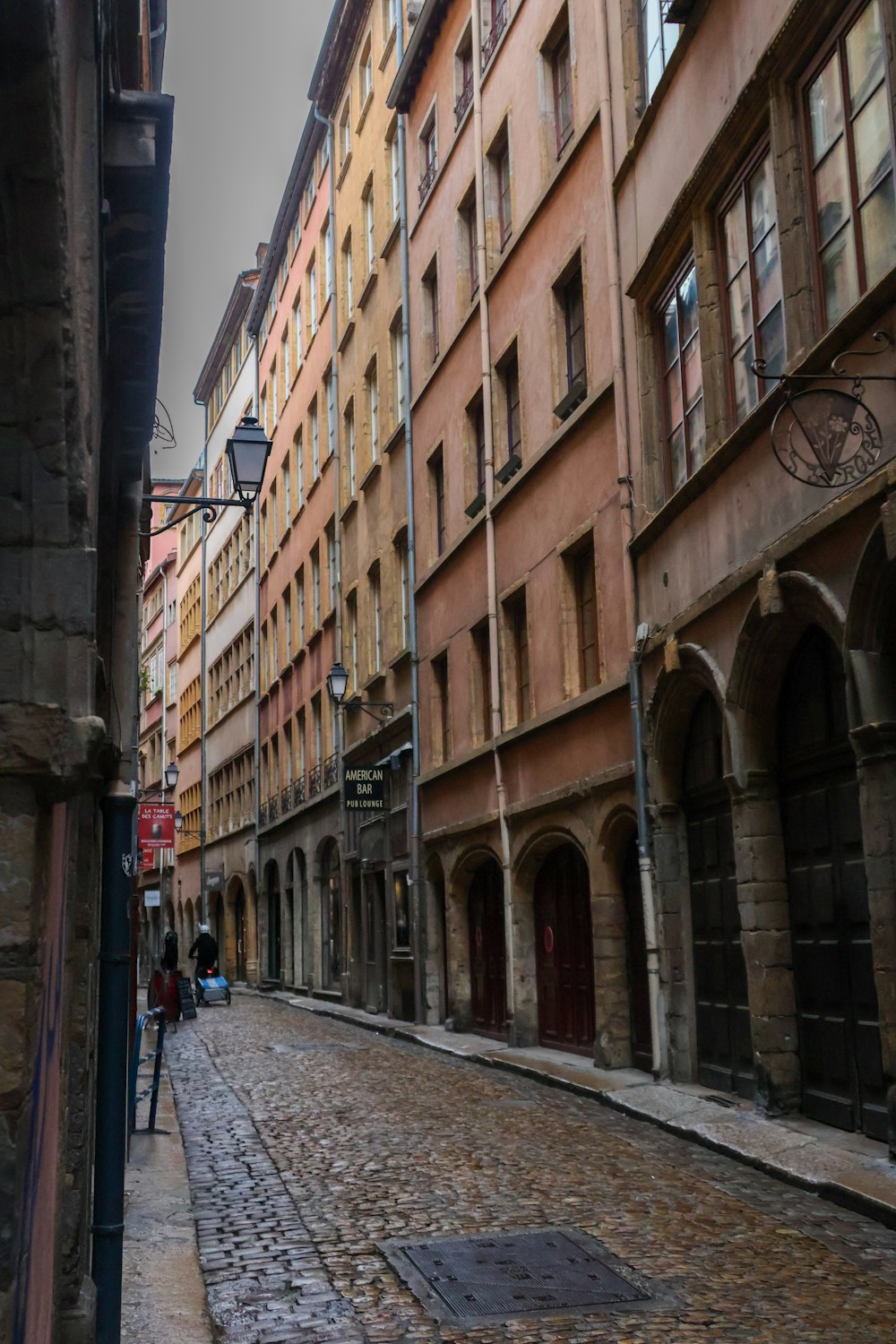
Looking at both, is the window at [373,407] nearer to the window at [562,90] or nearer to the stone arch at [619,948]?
the window at [562,90]

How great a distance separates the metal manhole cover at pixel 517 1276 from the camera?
6.36 meters

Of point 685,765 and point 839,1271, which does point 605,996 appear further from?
point 839,1271

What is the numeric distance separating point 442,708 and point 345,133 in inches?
644

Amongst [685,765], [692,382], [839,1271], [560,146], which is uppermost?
[560,146]

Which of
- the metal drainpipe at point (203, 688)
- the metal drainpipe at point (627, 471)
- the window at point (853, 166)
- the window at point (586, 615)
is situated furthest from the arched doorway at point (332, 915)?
the window at point (853, 166)

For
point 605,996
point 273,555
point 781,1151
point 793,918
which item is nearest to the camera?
point 781,1151

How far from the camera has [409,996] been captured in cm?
2411

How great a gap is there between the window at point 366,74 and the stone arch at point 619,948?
2034 centimetres

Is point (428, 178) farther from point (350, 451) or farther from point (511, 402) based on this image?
point (350, 451)

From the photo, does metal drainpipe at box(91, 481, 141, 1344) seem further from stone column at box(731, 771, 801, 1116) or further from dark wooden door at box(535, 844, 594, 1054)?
dark wooden door at box(535, 844, 594, 1054)

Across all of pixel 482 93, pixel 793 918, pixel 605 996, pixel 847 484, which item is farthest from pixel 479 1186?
pixel 482 93

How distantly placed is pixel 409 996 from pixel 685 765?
11.4 meters

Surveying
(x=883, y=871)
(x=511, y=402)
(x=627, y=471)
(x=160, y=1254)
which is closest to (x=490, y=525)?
(x=511, y=402)

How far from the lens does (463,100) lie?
22953 mm
